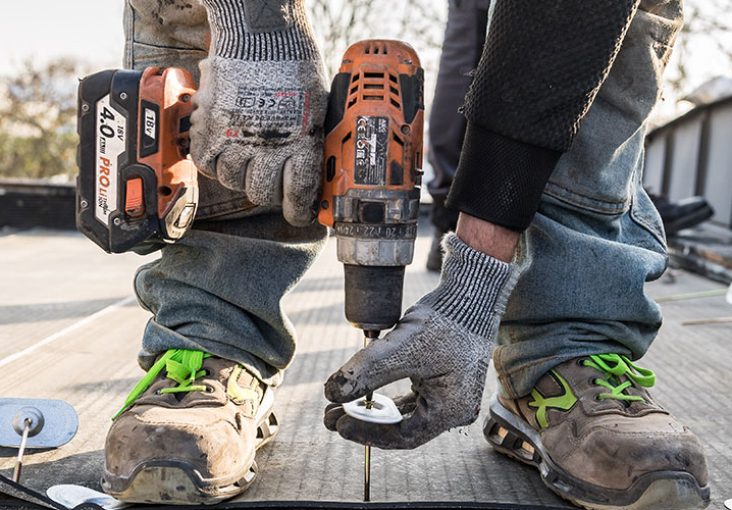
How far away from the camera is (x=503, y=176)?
119 centimetres

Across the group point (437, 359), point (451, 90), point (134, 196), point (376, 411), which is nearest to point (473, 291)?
point (437, 359)

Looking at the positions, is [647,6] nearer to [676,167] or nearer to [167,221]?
[167,221]

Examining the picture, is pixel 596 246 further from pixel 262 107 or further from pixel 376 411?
pixel 262 107

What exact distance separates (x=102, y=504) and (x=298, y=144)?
1.97 ft

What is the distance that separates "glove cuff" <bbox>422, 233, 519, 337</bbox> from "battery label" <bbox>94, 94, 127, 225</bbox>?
1.82 feet

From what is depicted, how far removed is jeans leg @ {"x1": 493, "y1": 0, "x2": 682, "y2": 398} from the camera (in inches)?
55.3

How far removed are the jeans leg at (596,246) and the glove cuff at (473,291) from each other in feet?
0.73

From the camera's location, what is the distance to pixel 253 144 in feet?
A: 4.17

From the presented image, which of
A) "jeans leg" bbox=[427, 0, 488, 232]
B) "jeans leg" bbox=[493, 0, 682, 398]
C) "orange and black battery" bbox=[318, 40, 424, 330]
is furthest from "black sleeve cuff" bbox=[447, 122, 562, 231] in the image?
"jeans leg" bbox=[427, 0, 488, 232]

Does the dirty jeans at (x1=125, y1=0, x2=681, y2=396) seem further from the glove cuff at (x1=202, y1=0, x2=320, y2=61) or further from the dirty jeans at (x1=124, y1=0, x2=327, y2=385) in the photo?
the glove cuff at (x1=202, y1=0, x2=320, y2=61)

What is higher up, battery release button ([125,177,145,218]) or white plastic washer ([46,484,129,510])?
battery release button ([125,177,145,218])

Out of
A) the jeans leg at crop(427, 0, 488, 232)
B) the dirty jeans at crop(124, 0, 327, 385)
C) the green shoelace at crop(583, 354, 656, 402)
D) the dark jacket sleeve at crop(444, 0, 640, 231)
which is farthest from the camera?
the jeans leg at crop(427, 0, 488, 232)

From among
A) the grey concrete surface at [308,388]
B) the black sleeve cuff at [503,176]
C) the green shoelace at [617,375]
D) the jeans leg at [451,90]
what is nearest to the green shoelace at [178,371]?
the grey concrete surface at [308,388]

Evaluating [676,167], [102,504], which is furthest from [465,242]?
[676,167]
